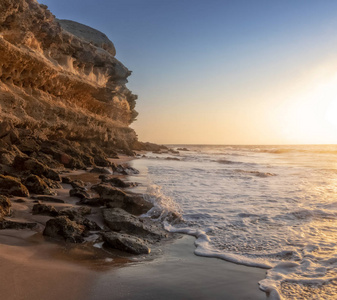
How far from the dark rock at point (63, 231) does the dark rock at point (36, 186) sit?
2.50m

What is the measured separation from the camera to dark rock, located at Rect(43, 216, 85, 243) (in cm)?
406

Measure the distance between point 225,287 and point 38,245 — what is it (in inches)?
103

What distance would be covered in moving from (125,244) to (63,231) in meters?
1.03

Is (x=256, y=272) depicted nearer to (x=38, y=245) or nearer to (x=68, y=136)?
(x=38, y=245)

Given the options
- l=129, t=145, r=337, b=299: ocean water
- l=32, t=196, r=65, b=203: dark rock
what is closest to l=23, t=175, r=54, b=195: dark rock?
l=32, t=196, r=65, b=203: dark rock

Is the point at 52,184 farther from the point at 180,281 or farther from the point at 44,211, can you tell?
the point at 180,281

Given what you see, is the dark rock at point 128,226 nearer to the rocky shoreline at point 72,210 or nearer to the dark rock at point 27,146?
the rocky shoreline at point 72,210

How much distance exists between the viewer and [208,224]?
5.40 m

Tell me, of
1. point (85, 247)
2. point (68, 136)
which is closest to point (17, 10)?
point (68, 136)

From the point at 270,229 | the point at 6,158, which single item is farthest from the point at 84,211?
the point at 6,158

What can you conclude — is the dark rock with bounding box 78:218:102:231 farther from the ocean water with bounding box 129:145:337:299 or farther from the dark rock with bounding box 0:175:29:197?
the dark rock with bounding box 0:175:29:197

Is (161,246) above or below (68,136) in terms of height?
below

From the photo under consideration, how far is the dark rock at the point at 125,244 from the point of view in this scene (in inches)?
153

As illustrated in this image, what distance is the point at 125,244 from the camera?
3.92 meters
